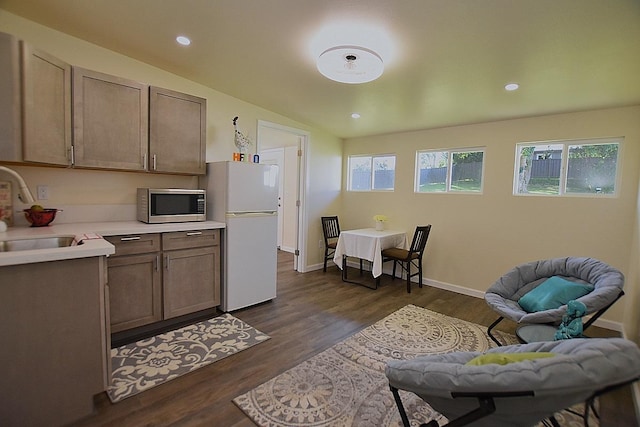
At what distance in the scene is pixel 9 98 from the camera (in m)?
1.96

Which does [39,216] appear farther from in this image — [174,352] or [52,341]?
[174,352]

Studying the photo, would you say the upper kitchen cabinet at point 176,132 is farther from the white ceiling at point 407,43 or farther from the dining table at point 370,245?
the dining table at point 370,245

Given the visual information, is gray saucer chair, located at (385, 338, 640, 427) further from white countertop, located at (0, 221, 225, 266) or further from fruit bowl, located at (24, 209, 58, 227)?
fruit bowl, located at (24, 209, 58, 227)

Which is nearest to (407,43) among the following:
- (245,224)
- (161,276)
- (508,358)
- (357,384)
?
(508,358)

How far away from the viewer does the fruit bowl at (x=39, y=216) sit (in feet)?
7.73

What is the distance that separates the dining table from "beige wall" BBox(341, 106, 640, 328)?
1.03 feet

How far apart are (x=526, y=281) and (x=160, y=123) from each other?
3724 mm

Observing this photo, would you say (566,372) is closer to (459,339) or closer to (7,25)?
(459,339)

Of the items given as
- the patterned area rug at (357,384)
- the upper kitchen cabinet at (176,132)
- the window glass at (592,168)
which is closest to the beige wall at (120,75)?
the upper kitchen cabinet at (176,132)

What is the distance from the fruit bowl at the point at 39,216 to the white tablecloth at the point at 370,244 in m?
3.24

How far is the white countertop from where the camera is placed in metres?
1.52

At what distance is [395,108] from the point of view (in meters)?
3.62

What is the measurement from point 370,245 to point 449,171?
157 cm

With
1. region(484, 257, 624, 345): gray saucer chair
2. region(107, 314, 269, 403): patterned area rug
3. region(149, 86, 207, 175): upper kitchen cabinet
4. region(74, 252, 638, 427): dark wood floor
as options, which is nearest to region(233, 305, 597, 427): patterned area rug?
region(74, 252, 638, 427): dark wood floor
